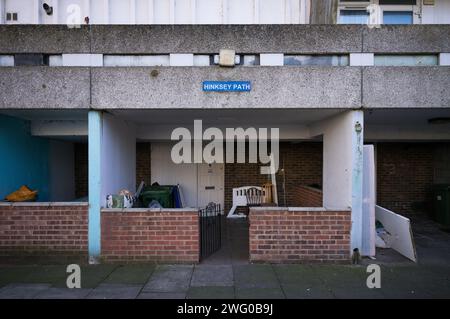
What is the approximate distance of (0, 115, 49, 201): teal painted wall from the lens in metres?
5.94

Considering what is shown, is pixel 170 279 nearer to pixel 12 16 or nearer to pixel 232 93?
pixel 232 93

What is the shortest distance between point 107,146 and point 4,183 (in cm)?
212

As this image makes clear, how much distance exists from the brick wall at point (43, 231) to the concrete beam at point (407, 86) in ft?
17.0

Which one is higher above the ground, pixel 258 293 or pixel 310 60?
pixel 310 60

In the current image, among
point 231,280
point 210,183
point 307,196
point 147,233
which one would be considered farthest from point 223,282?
point 210,183

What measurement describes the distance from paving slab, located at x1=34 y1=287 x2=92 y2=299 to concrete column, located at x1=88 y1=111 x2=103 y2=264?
926mm

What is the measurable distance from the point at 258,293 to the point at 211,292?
25.2 inches

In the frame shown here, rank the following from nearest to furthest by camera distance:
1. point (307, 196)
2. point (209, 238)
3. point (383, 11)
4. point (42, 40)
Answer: point (42, 40) → point (209, 238) → point (383, 11) → point (307, 196)

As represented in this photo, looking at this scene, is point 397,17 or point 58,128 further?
point 397,17

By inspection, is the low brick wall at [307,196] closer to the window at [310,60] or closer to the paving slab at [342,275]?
the paving slab at [342,275]

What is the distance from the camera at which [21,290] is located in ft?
14.4

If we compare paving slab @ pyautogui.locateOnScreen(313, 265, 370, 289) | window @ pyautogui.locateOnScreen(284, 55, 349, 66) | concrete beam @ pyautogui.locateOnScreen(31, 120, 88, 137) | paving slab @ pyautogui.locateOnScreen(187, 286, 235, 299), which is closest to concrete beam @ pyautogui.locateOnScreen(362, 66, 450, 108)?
window @ pyautogui.locateOnScreen(284, 55, 349, 66)

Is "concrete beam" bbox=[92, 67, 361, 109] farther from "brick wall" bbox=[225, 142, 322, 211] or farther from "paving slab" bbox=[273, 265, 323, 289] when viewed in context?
"brick wall" bbox=[225, 142, 322, 211]

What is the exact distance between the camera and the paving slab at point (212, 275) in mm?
4637
